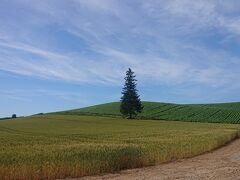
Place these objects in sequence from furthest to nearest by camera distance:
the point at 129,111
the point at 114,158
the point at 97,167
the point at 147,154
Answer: the point at 129,111 < the point at 147,154 < the point at 114,158 < the point at 97,167

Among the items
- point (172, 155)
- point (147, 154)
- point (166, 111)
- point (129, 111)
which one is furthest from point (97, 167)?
point (166, 111)

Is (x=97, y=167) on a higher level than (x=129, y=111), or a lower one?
lower

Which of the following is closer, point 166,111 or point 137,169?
point 137,169

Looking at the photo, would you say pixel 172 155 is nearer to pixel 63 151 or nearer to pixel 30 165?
pixel 63 151

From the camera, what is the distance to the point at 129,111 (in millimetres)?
101750

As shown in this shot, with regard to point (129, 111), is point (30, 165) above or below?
below

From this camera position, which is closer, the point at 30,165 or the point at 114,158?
the point at 30,165

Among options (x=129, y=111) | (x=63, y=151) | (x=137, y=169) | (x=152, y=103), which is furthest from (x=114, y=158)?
(x=152, y=103)

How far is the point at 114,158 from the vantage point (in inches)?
880

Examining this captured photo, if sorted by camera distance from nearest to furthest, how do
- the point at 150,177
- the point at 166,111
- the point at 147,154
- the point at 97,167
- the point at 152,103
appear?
the point at 150,177, the point at 97,167, the point at 147,154, the point at 166,111, the point at 152,103

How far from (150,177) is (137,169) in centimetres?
370

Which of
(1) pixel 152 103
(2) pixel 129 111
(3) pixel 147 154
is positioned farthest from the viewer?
(1) pixel 152 103

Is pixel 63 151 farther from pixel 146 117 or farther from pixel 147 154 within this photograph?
pixel 146 117

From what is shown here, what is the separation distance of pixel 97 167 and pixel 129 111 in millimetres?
81046
